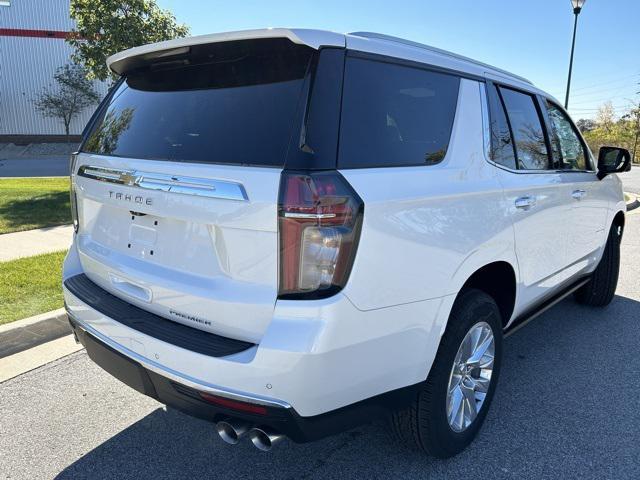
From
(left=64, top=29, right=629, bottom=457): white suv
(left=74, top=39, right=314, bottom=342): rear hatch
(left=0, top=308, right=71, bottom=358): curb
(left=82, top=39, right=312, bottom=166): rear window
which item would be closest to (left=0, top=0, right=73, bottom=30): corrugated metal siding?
A: (left=0, top=308, right=71, bottom=358): curb

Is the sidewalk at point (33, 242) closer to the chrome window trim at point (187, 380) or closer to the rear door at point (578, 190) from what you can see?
the chrome window trim at point (187, 380)

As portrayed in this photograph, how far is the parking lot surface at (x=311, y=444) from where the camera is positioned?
2512mm

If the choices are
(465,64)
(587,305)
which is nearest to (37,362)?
(465,64)

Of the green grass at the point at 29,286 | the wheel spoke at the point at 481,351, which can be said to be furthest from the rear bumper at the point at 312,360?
the green grass at the point at 29,286

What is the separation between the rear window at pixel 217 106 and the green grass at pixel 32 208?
561 centimetres

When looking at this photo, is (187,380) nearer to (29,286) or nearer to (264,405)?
(264,405)

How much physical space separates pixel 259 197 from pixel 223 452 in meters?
1.52

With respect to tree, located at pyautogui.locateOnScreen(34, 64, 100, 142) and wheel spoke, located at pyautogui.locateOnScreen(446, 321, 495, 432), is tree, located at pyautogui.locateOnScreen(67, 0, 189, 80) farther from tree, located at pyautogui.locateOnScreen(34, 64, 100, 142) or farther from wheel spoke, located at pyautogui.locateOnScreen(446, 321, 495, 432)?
tree, located at pyautogui.locateOnScreen(34, 64, 100, 142)

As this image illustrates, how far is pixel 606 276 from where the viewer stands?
4812mm

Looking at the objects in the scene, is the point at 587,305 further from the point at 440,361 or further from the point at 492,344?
the point at 440,361

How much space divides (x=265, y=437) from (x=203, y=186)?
988mm

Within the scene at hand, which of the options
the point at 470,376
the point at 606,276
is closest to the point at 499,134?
the point at 470,376

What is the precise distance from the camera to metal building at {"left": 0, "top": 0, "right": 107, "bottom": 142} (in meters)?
35.7

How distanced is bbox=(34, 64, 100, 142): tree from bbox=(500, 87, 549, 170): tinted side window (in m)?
39.2
